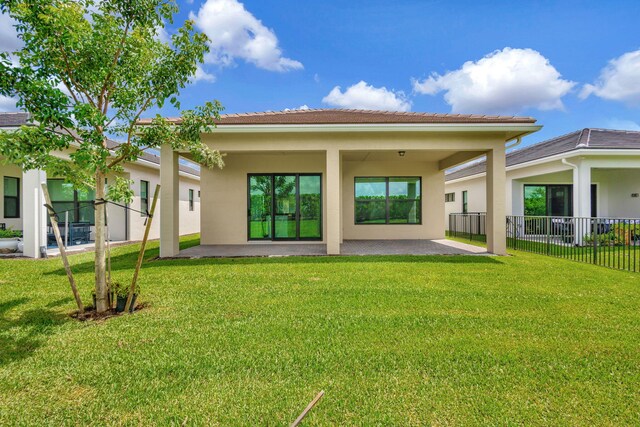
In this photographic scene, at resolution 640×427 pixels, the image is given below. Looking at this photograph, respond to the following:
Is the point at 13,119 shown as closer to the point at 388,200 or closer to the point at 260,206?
the point at 260,206

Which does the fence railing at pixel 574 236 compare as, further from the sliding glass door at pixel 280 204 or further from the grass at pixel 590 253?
the sliding glass door at pixel 280 204

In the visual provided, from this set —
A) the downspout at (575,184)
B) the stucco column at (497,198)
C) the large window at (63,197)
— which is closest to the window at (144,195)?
the large window at (63,197)

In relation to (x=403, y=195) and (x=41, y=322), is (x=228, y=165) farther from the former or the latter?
(x=41, y=322)

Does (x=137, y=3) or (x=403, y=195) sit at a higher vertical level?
(x=137, y=3)

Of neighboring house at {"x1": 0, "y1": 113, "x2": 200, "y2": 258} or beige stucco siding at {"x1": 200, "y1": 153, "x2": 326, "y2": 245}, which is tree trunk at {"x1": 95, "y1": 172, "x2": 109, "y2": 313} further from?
beige stucco siding at {"x1": 200, "y1": 153, "x2": 326, "y2": 245}

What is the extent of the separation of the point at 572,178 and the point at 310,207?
13.0 m

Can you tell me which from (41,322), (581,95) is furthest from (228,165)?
(581,95)

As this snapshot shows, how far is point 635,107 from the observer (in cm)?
2139

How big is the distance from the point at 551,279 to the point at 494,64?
21069 mm

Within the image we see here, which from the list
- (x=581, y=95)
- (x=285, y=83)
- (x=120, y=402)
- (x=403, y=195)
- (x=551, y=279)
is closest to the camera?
(x=120, y=402)

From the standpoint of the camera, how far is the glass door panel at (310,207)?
11.8 m

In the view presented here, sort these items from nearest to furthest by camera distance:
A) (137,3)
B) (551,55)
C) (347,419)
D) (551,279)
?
(347,419) → (137,3) → (551,279) → (551,55)

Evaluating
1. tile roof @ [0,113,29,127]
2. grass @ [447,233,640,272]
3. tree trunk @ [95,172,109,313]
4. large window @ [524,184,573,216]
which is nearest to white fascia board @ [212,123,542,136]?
grass @ [447,233,640,272]

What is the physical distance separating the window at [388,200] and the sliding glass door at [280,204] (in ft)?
7.30
